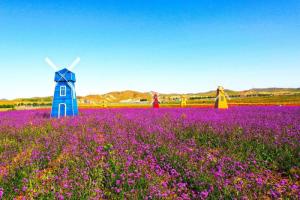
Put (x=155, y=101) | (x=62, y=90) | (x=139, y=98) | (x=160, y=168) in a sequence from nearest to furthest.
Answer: (x=160, y=168), (x=62, y=90), (x=155, y=101), (x=139, y=98)

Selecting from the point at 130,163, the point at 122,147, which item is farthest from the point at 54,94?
→ the point at 130,163

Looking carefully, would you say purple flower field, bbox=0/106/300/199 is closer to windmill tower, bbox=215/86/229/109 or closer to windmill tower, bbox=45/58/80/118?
windmill tower, bbox=45/58/80/118

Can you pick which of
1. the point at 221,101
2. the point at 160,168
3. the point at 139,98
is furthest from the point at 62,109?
the point at 139,98

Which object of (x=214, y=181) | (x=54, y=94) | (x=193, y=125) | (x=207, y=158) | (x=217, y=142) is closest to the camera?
(x=214, y=181)

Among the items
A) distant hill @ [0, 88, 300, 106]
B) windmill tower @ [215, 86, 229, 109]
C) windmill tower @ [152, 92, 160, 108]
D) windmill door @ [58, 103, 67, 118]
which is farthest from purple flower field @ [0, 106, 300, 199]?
distant hill @ [0, 88, 300, 106]

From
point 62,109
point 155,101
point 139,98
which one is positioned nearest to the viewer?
point 62,109

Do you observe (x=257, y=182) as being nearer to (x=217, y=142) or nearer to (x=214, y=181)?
(x=214, y=181)

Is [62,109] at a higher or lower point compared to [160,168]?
higher

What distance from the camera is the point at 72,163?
476cm

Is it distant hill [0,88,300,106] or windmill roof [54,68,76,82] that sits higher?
windmill roof [54,68,76,82]

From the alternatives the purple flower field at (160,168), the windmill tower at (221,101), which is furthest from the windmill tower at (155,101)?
the purple flower field at (160,168)

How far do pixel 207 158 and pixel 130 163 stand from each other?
1379 mm

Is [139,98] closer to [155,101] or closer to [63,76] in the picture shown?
[155,101]

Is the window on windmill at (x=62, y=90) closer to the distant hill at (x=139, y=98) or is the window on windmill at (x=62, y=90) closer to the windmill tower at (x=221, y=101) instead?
the windmill tower at (x=221, y=101)
